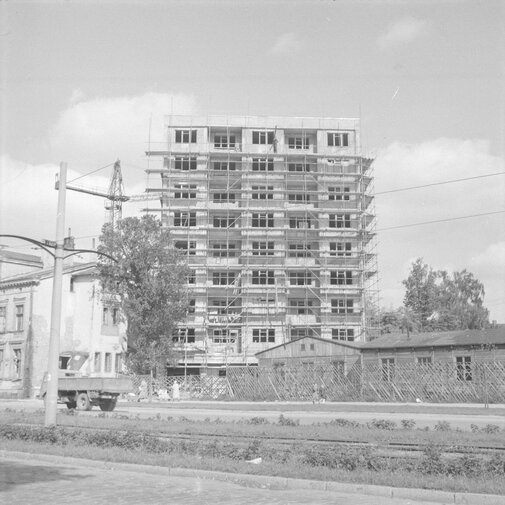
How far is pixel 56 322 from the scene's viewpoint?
19.1 m

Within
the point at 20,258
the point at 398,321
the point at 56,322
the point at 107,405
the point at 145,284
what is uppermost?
the point at 20,258

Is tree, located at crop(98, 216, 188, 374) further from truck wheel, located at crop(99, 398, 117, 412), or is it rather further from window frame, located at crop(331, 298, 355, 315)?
window frame, located at crop(331, 298, 355, 315)

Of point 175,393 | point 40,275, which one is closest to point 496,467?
point 175,393

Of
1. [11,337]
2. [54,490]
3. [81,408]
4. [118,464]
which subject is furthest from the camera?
[11,337]

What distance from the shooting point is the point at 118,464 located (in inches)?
488

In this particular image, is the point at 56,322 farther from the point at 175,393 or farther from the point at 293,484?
the point at 175,393

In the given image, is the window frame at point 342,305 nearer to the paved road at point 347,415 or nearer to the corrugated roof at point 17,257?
the corrugated roof at point 17,257

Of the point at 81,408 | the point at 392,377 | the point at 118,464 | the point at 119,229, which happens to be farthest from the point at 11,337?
the point at 118,464

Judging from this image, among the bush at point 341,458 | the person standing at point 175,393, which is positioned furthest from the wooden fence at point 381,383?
the bush at point 341,458

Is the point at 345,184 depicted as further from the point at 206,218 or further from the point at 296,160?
the point at 206,218

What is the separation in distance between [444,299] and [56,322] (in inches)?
2931

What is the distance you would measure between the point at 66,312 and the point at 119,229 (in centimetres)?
855

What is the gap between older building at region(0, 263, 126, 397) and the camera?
171ft

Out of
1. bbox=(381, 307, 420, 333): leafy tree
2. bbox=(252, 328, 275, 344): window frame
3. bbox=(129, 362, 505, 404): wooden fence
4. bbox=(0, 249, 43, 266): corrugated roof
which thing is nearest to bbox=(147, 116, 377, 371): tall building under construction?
bbox=(252, 328, 275, 344): window frame
